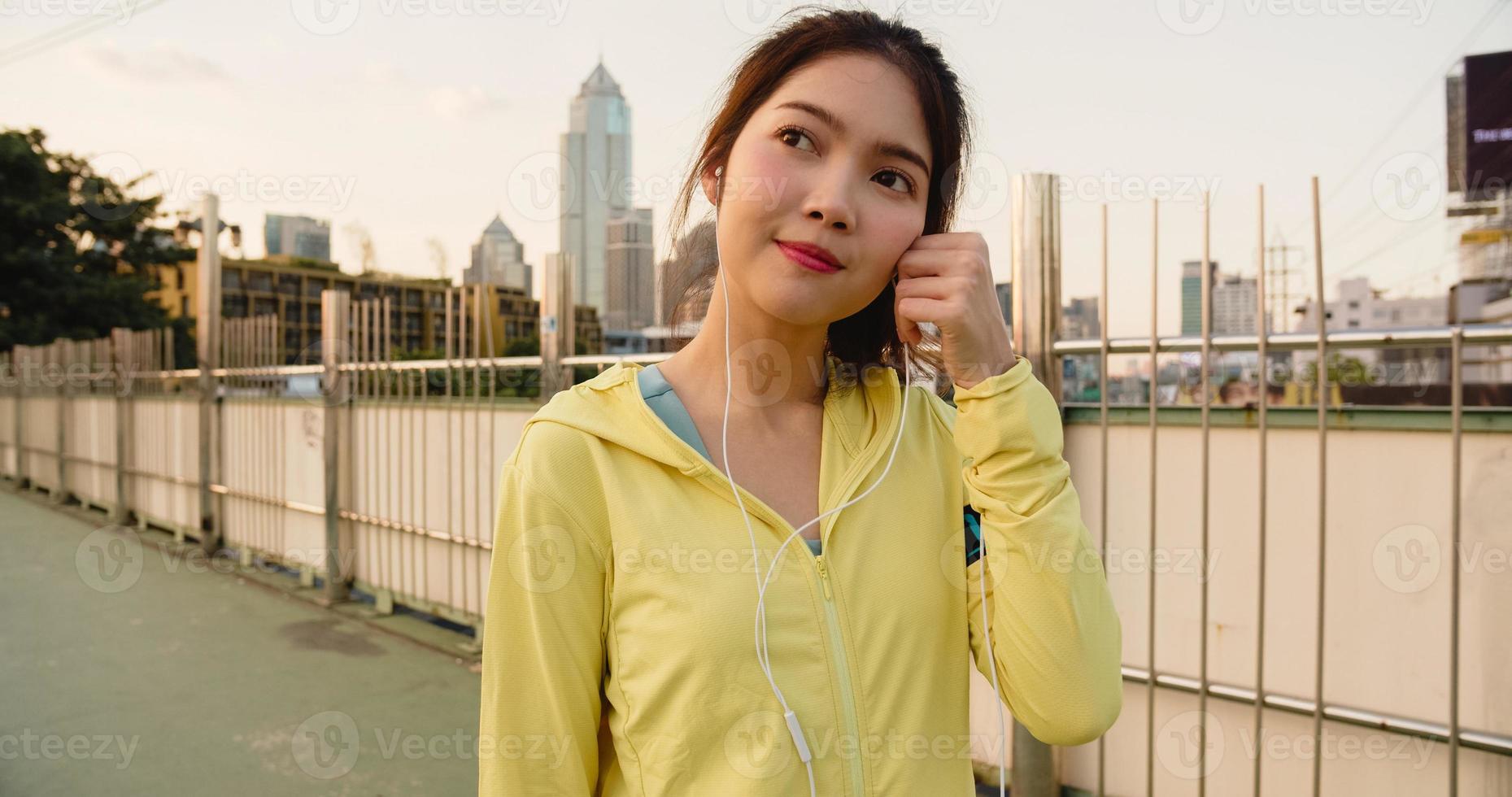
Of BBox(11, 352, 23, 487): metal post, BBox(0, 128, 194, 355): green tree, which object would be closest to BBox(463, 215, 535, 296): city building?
BBox(11, 352, 23, 487): metal post

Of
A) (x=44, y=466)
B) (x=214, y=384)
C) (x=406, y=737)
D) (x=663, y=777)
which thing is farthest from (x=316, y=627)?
(x=44, y=466)

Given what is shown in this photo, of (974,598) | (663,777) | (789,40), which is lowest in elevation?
(663,777)

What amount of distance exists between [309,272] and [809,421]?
5327 cm

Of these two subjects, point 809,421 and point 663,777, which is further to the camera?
point 809,421

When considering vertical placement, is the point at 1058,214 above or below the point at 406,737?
above

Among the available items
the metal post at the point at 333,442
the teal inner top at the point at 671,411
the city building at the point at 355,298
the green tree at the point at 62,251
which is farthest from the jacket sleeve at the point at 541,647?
the green tree at the point at 62,251

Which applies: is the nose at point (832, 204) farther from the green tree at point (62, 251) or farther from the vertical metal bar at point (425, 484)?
the green tree at point (62, 251)

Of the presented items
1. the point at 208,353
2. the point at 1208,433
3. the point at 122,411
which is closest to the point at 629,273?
the point at 1208,433

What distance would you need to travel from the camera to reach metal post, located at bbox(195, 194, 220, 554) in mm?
7480

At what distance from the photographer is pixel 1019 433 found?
1.07 meters

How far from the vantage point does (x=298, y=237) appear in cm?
1369

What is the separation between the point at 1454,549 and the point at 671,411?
2.14 metres

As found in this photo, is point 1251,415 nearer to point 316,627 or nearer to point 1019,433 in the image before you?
point 1019,433

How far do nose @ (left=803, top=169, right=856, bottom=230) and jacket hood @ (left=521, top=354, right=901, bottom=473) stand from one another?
30 centimetres
